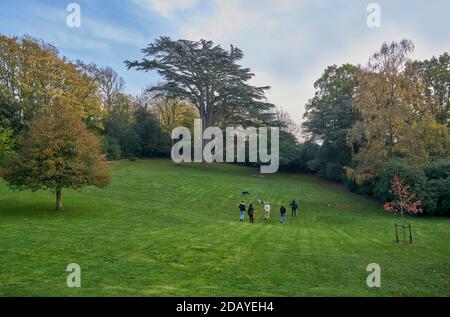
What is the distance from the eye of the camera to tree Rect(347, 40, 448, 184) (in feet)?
108

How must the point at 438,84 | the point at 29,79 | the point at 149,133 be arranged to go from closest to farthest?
1. the point at 29,79
2. the point at 438,84
3. the point at 149,133

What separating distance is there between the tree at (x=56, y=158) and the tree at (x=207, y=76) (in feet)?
80.5

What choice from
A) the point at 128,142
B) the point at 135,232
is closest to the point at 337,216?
the point at 135,232

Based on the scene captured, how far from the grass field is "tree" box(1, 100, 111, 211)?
189cm

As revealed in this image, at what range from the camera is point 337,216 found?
94.5ft

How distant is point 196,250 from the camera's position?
565 inches

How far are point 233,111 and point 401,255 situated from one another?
36680 mm

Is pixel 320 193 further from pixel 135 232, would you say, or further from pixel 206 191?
pixel 135 232

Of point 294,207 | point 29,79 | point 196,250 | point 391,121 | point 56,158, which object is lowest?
point 196,250

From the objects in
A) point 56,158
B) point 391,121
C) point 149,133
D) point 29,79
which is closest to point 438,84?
point 391,121

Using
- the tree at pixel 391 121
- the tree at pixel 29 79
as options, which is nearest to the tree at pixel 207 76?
the tree at pixel 29 79

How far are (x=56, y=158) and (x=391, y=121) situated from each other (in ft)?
86.1

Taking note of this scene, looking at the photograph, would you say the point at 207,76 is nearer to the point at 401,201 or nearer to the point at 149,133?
the point at 149,133

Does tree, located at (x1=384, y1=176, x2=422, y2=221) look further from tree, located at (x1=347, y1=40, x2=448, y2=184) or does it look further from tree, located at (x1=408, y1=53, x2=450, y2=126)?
tree, located at (x1=408, y1=53, x2=450, y2=126)
